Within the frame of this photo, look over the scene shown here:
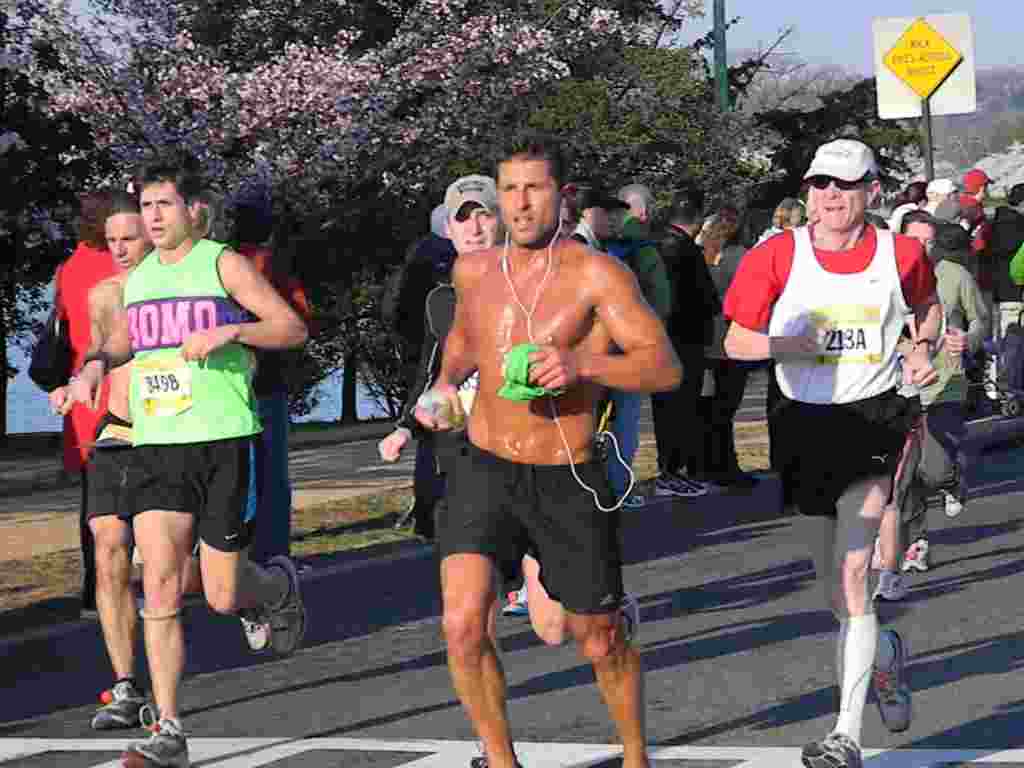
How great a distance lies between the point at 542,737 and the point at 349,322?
25.4 m

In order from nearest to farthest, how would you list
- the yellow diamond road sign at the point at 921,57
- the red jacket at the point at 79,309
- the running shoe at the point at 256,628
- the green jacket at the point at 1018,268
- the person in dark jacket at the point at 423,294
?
the running shoe at the point at 256,628, the red jacket at the point at 79,309, the person in dark jacket at the point at 423,294, the green jacket at the point at 1018,268, the yellow diamond road sign at the point at 921,57

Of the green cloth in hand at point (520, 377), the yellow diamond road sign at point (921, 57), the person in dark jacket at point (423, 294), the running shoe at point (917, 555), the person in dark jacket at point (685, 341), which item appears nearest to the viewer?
the green cloth in hand at point (520, 377)

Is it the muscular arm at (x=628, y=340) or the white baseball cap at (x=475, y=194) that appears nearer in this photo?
the muscular arm at (x=628, y=340)

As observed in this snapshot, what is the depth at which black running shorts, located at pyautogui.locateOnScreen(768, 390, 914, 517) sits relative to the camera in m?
8.31

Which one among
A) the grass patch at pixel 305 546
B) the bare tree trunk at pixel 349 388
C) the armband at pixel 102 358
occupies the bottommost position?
the bare tree trunk at pixel 349 388

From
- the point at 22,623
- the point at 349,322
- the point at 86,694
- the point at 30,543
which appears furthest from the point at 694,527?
the point at 349,322

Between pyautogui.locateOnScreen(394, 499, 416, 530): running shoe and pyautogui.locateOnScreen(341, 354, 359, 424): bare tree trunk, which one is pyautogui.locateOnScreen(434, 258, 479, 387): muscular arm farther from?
pyautogui.locateOnScreen(341, 354, 359, 424): bare tree trunk

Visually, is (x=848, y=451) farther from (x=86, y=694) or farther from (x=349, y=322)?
(x=349, y=322)

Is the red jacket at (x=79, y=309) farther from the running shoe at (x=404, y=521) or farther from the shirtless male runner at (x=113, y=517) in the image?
the running shoe at (x=404, y=521)

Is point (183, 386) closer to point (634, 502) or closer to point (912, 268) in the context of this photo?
point (912, 268)

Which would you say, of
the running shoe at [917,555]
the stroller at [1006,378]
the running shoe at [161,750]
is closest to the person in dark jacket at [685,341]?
the running shoe at [917,555]

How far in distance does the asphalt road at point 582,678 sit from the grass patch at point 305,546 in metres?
0.39

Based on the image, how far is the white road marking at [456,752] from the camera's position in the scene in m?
8.19

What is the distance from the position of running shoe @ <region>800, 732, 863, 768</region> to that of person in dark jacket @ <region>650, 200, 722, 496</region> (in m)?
7.91
